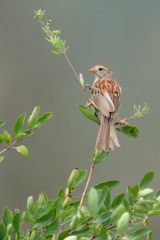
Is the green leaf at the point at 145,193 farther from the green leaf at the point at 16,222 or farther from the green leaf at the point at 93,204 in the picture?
the green leaf at the point at 16,222

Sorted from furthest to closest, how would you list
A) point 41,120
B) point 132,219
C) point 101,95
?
point 101,95 < point 41,120 < point 132,219

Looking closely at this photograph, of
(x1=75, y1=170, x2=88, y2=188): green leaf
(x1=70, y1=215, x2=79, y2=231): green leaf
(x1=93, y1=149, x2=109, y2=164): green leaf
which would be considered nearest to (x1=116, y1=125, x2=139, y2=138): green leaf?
(x1=93, y1=149, x2=109, y2=164): green leaf

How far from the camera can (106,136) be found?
1.81m

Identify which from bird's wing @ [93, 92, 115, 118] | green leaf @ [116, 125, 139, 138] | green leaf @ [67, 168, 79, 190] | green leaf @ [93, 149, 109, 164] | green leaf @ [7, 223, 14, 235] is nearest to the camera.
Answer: green leaf @ [7, 223, 14, 235]

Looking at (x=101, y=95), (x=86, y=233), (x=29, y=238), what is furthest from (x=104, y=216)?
(x=101, y=95)

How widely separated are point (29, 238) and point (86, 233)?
116 mm

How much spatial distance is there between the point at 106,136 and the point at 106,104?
16.0 inches

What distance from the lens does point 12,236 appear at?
3.67 feet

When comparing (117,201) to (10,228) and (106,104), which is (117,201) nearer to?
(10,228)

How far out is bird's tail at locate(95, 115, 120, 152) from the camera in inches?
59.8

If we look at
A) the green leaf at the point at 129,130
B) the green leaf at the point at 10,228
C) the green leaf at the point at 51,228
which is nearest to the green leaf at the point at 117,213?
the green leaf at the point at 51,228

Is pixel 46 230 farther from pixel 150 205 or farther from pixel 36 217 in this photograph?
pixel 150 205

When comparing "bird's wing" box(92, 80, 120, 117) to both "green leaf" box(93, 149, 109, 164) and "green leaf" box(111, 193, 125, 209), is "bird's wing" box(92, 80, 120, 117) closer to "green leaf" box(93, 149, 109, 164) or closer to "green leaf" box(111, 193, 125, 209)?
"green leaf" box(93, 149, 109, 164)

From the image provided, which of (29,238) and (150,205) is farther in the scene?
(150,205)
